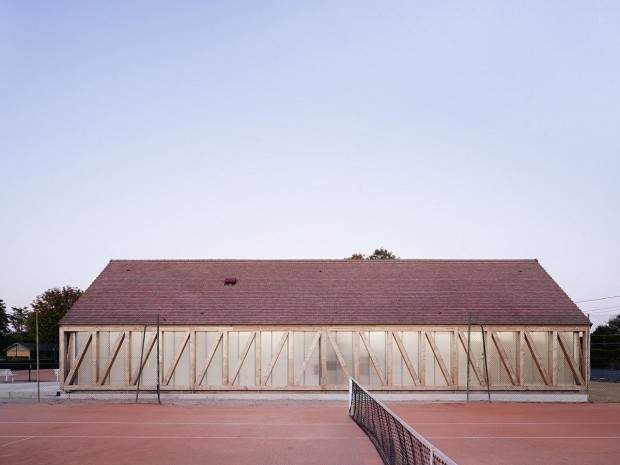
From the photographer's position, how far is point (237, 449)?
1794 centimetres

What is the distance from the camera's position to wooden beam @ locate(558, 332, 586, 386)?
103ft

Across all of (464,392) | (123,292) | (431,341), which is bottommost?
(464,392)

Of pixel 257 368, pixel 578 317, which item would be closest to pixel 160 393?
pixel 257 368

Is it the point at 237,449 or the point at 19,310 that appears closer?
the point at 237,449

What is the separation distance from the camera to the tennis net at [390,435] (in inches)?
421

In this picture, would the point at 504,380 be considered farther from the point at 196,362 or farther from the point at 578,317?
the point at 196,362

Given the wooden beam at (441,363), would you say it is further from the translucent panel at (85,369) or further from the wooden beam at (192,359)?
the translucent panel at (85,369)

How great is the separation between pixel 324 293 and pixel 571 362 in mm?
12788

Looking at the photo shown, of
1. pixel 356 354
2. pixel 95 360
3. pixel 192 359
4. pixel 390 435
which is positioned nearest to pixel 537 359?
pixel 356 354

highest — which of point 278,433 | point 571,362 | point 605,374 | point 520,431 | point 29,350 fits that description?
point 571,362

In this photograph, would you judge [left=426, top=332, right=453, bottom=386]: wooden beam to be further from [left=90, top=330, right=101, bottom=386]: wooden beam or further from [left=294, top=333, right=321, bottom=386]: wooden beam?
[left=90, top=330, right=101, bottom=386]: wooden beam

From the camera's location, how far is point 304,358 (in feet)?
103

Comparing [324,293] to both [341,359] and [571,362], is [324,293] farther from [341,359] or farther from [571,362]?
[571,362]

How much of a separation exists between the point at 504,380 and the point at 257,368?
481 inches
